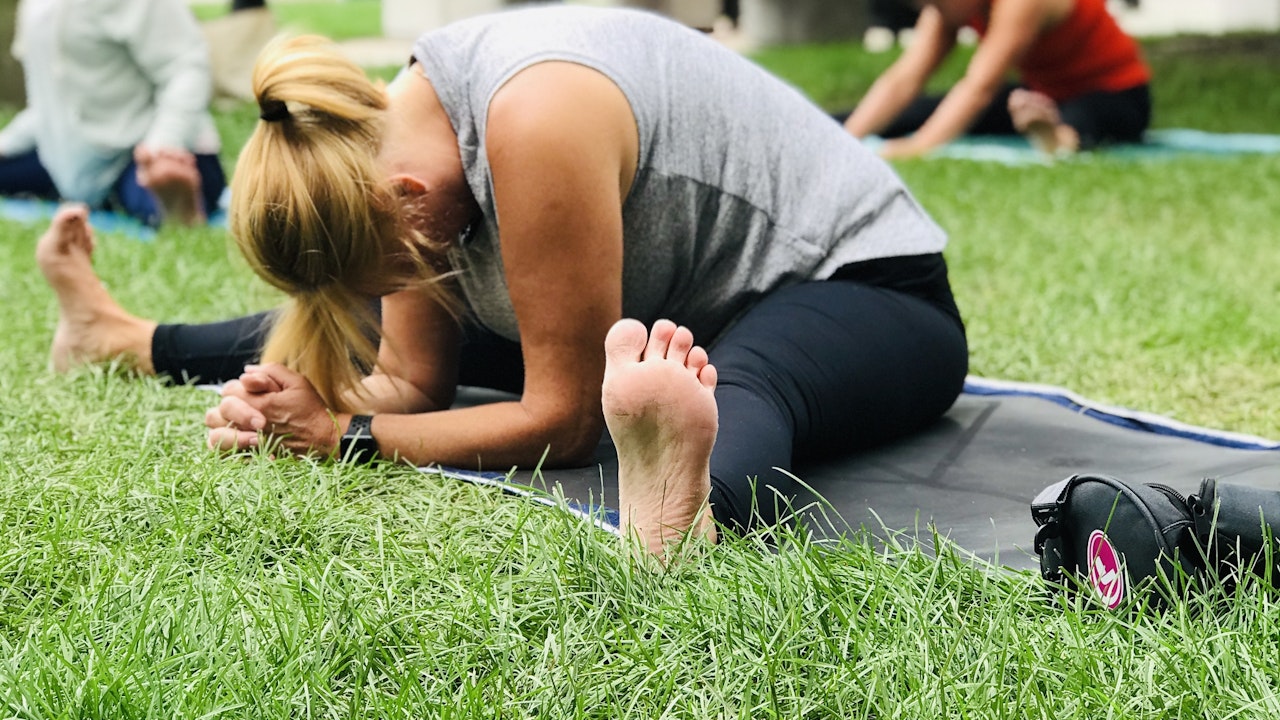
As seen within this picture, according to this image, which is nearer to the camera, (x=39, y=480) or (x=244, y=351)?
(x=39, y=480)

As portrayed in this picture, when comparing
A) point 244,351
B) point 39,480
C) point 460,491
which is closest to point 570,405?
point 460,491

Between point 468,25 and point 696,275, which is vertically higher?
point 468,25

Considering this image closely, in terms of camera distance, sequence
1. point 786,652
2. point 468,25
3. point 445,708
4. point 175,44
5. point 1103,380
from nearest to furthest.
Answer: point 445,708 < point 786,652 < point 468,25 < point 1103,380 < point 175,44

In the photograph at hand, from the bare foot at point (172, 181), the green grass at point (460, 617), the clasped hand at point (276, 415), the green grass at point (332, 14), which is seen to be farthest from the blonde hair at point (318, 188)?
the green grass at point (332, 14)

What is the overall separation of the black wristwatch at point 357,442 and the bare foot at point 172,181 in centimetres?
268

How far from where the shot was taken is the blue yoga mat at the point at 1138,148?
20.1 ft

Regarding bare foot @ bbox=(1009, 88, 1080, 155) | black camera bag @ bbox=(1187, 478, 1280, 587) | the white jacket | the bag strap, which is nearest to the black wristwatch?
the bag strap

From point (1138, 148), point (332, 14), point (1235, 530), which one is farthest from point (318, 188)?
point (332, 14)

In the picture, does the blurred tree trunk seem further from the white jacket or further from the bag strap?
the bag strap

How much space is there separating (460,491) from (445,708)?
2.40 ft

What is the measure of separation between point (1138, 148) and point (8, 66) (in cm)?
654

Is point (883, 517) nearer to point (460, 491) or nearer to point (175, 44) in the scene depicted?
point (460, 491)

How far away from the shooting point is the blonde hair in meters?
2.00

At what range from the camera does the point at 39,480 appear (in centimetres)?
211
